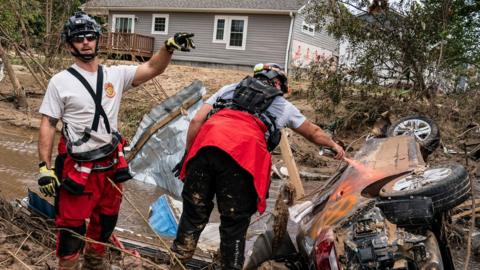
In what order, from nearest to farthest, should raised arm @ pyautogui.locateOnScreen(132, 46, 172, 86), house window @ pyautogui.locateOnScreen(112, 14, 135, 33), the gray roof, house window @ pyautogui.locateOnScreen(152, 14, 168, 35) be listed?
raised arm @ pyautogui.locateOnScreen(132, 46, 172, 86) → the gray roof → house window @ pyautogui.locateOnScreen(152, 14, 168, 35) → house window @ pyautogui.locateOnScreen(112, 14, 135, 33)

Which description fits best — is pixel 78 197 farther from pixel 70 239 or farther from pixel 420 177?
pixel 420 177

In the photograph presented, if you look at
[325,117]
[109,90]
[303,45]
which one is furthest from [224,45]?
[109,90]

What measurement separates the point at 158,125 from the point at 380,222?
4443mm

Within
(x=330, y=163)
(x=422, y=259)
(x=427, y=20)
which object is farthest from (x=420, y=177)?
(x=427, y=20)

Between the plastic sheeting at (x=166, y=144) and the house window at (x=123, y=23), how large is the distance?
71.8 ft

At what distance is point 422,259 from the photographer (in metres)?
2.59

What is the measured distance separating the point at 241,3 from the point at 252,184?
22.4 metres

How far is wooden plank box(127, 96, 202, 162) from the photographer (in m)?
6.31

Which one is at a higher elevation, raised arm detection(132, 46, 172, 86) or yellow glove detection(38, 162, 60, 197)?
raised arm detection(132, 46, 172, 86)

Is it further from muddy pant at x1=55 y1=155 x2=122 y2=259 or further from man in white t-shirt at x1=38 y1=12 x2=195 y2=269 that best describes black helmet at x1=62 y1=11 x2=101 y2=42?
muddy pant at x1=55 y1=155 x2=122 y2=259

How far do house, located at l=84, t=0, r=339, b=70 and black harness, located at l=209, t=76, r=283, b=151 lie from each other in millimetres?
19288

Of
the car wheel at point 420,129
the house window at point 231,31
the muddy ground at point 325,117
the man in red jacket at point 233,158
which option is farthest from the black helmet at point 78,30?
the house window at point 231,31

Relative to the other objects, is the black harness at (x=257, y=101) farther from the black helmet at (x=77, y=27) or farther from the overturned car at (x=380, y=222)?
the black helmet at (x=77, y=27)

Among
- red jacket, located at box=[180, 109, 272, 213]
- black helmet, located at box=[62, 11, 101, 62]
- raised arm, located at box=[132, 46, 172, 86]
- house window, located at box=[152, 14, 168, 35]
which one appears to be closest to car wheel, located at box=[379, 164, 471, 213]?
red jacket, located at box=[180, 109, 272, 213]
